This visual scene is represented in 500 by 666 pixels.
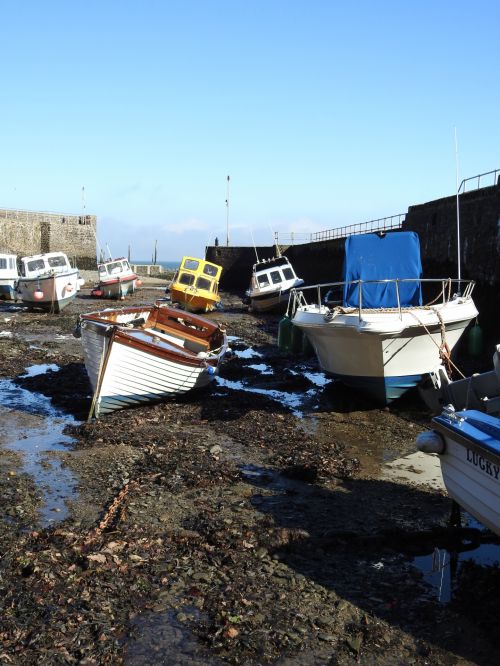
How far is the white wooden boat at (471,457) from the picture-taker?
526 cm

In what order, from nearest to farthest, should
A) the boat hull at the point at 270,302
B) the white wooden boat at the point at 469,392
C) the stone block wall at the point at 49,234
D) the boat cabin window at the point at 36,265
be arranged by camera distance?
1. the white wooden boat at the point at 469,392
2. the boat cabin window at the point at 36,265
3. the boat hull at the point at 270,302
4. the stone block wall at the point at 49,234

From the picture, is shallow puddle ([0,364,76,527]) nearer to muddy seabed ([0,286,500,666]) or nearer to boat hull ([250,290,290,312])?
muddy seabed ([0,286,500,666])

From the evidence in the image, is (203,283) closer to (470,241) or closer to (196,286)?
(196,286)

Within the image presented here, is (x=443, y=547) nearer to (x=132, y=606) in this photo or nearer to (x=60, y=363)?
(x=132, y=606)

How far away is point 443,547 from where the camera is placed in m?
6.11

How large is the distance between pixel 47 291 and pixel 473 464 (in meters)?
24.0

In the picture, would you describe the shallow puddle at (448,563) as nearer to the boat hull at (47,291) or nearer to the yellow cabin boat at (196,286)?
the yellow cabin boat at (196,286)

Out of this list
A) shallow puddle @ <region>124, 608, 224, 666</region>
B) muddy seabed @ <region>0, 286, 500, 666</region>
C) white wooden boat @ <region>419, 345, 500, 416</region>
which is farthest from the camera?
white wooden boat @ <region>419, 345, 500, 416</region>

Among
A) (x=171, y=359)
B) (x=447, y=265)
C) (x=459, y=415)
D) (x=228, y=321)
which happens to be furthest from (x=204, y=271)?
(x=459, y=415)

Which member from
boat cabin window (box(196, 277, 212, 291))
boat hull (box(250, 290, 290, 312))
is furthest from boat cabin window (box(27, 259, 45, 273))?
boat hull (box(250, 290, 290, 312))

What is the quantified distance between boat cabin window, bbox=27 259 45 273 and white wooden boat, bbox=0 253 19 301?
348 cm

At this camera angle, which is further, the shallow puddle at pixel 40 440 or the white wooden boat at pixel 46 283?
the white wooden boat at pixel 46 283

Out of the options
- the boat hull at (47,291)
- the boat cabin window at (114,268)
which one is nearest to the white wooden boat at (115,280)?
the boat cabin window at (114,268)

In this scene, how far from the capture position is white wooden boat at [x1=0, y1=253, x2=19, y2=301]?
3170 centimetres
